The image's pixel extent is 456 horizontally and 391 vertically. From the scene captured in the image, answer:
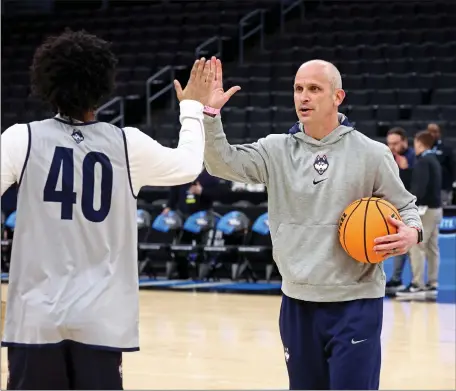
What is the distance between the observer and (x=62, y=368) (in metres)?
3.00

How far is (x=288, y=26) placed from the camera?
64.1ft

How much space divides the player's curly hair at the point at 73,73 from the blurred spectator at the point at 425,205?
26.8ft

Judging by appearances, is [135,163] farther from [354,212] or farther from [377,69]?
[377,69]

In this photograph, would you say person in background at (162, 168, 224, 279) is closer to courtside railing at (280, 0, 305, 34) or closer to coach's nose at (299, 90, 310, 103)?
courtside railing at (280, 0, 305, 34)

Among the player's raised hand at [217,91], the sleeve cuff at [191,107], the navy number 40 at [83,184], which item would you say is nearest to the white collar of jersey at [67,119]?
the navy number 40 at [83,184]

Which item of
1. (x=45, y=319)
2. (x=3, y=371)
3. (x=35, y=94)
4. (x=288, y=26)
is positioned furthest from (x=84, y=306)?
(x=288, y=26)

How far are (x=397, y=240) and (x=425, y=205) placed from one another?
7.38 m

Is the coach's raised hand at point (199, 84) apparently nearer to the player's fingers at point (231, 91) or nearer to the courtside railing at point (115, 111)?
the player's fingers at point (231, 91)

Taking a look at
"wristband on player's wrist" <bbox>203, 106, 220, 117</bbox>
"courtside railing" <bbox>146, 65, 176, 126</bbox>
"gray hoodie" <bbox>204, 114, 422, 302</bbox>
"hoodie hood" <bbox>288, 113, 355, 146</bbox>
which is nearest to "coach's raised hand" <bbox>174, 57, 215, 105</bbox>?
"wristband on player's wrist" <bbox>203, 106, 220, 117</bbox>

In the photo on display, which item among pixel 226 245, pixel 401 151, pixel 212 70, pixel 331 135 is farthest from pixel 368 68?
pixel 212 70

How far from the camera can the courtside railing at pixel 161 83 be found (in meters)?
17.7

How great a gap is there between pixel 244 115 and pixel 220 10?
13.7ft

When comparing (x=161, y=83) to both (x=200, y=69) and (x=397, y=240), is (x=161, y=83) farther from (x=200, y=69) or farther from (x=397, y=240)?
(x=200, y=69)

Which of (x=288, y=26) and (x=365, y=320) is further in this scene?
(x=288, y=26)
